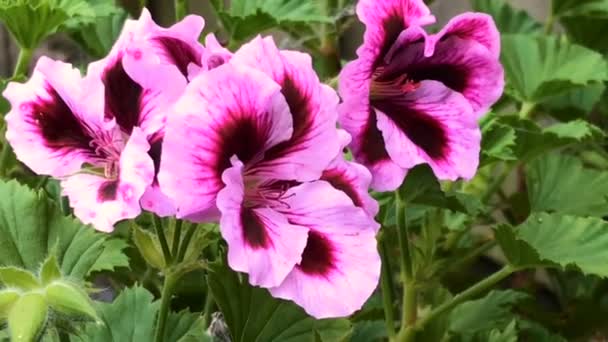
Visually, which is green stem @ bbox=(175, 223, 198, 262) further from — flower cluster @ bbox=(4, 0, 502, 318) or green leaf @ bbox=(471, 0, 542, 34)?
green leaf @ bbox=(471, 0, 542, 34)

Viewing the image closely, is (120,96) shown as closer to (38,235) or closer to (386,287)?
(38,235)

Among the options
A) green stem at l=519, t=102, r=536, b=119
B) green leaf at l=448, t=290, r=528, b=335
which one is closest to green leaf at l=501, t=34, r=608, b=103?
green stem at l=519, t=102, r=536, b=119

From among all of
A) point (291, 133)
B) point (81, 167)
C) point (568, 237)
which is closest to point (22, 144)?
point (81, 167)

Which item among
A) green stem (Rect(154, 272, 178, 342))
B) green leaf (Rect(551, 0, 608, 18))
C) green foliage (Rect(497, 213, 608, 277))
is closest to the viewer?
green stem (Rect(154, 272, 178, 342))

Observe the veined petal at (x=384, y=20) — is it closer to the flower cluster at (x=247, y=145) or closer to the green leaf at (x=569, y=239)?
the flower cluster at (x=247, y=145)

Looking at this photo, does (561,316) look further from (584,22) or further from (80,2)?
(80,2)

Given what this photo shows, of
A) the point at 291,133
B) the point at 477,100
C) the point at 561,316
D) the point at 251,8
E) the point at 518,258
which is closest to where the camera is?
the point at 291,133
